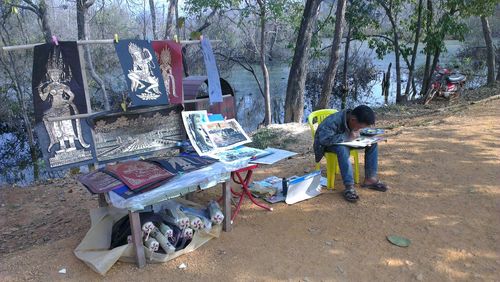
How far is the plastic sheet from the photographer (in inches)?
109

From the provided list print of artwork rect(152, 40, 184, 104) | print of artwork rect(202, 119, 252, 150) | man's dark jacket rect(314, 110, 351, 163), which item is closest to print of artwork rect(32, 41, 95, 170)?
print of artwork rect(152, 40, 184, 104)

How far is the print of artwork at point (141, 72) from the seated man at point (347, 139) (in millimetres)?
1659

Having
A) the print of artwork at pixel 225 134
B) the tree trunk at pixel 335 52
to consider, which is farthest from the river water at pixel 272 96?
the print of artwork at pixel 225 134

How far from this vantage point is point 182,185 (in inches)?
118

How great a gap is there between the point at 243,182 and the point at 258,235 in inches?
21.7

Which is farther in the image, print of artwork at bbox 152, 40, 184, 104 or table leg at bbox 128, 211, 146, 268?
print of artwork at bbox 152, 40, 184, 104

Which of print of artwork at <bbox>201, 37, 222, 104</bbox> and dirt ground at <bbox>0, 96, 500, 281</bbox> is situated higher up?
print of artwork at <bbox>201, 37, 222, 104</bbox>

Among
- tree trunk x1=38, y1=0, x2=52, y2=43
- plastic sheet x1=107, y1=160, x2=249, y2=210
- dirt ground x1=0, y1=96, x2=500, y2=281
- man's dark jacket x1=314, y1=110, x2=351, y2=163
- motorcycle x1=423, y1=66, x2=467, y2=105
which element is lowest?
dirt ground x1=0, y1=96, x2=500, y2=281

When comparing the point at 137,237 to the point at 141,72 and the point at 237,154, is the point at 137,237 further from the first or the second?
the point at 141,72

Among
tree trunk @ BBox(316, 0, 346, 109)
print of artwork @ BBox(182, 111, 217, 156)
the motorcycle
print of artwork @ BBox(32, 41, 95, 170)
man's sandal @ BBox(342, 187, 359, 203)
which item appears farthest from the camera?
the motorcycle

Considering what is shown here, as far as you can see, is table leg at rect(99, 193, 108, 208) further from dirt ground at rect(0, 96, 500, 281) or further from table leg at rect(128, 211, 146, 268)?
table leg at rect(128, 211, 146, 268)

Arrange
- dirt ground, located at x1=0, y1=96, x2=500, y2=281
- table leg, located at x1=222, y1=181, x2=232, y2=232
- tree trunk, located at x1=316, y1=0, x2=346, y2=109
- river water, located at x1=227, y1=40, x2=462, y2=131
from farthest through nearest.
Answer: river water, located at x1=227, y1=40, x2=462, y2=131
tree trunk, located at x1=316, y1=0, x2=346, y2=109
table leg, located at x1=222, y1=181, x2=232, y2=232
dirt ground, located at x1=0, y1=96, x2=500, y2=281

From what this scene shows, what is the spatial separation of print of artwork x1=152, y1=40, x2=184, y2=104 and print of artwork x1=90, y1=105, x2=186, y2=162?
130 mm

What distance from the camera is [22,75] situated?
523 inches
